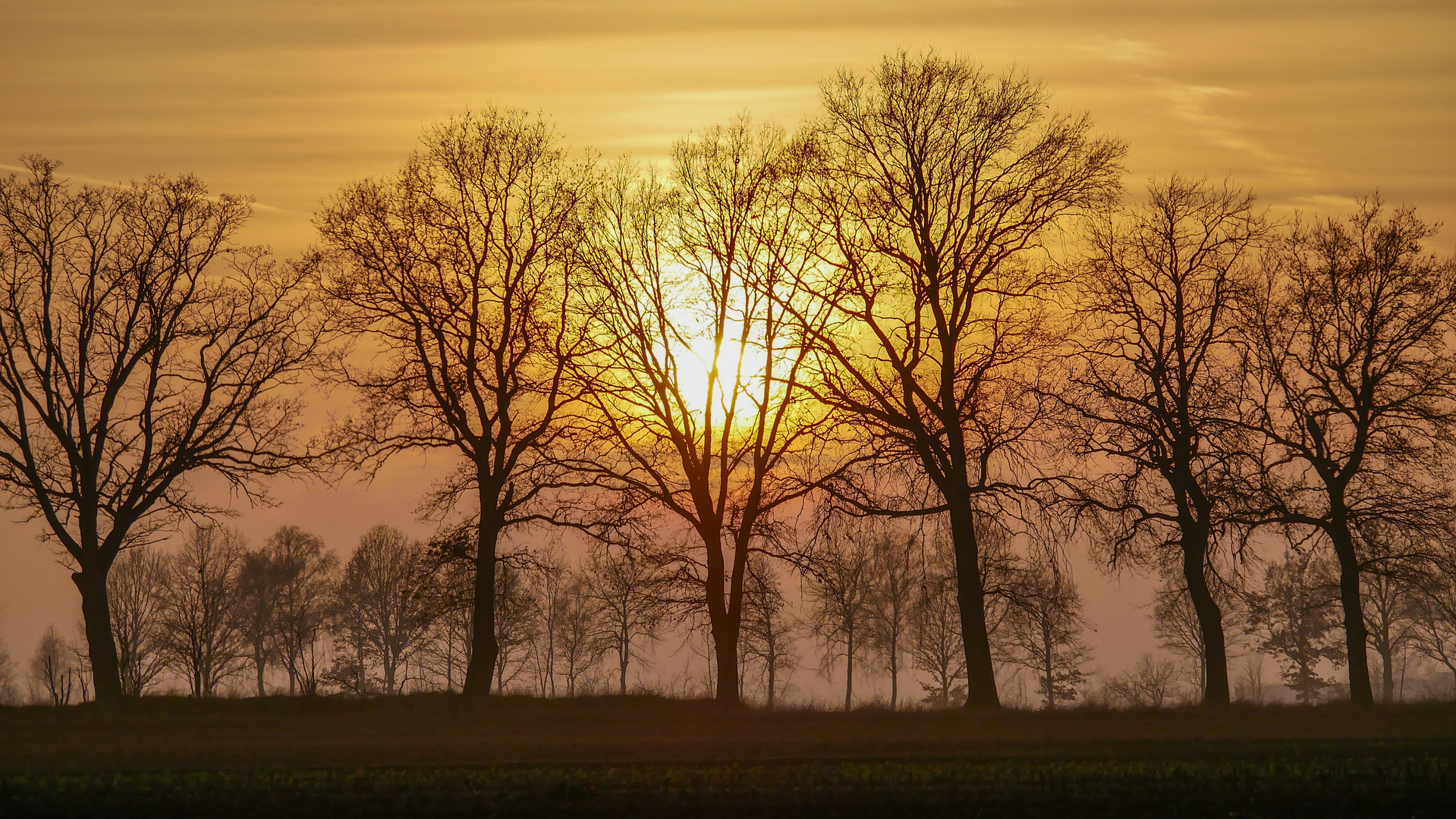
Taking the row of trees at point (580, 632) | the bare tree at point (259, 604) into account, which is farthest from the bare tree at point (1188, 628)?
the bare tree at point (259, 604)

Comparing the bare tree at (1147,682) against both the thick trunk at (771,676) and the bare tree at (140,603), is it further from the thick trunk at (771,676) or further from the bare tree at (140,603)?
the bare tree at (140,603)

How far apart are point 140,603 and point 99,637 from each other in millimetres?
51111

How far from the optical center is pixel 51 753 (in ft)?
60.7

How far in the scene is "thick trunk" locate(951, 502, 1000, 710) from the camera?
79.8 feet

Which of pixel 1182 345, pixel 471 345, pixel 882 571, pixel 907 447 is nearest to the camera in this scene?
pixel 907 447

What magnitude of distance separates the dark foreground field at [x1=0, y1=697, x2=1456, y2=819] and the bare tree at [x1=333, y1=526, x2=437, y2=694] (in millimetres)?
46829

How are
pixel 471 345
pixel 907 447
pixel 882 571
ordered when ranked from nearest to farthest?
pixel 907 447
pixel 471 345
pixel 882 571

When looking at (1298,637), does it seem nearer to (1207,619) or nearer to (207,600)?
(1207,619)

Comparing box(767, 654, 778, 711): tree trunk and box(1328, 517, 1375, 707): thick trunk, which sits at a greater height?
box(1328, 517, 1375, 707): thick trunk

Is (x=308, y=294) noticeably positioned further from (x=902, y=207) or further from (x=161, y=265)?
(x=902, y=207)

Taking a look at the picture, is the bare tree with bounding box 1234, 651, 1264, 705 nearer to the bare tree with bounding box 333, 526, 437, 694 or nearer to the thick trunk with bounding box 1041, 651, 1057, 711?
the thick trunk with bounding box 1041, 651, 1057, 711

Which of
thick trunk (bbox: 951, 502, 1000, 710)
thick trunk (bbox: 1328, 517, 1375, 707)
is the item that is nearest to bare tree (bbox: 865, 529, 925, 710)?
thick trunk (bbox: 1328, 517, 1375, 707)

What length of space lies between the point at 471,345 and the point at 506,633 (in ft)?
136

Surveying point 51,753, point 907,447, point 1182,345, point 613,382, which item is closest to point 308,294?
point 613,382
